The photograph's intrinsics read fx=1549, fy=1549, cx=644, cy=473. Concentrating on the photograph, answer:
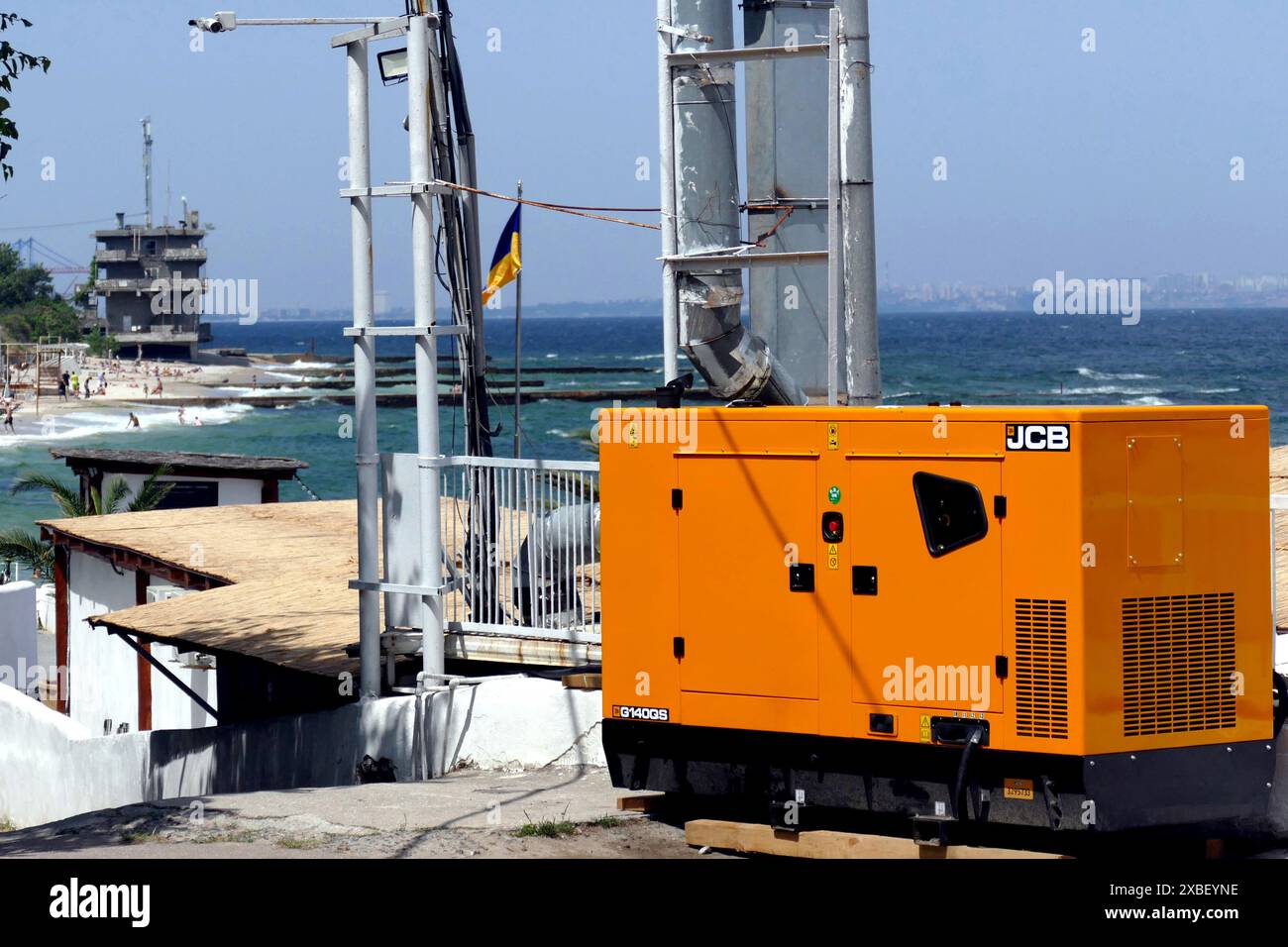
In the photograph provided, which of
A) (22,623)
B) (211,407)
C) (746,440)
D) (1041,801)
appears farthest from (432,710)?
(211,407)

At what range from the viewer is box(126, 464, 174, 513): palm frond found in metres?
31.7

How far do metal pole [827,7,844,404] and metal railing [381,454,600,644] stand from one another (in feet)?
8.22

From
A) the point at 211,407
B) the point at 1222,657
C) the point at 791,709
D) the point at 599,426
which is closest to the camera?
the point at 1222,657

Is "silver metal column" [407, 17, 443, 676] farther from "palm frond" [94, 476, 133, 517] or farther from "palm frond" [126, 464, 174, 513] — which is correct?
"palm frond" [94, 476, 133, 517]

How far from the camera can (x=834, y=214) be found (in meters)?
9.76

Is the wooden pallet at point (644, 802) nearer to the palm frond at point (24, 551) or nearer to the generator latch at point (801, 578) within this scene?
the generator latch at point (801, 578)

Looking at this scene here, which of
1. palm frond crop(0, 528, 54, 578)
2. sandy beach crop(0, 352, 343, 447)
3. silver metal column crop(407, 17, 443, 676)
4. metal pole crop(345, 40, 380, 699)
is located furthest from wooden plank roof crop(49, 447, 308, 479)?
sandy beach crop(0, 352, 343, 447)

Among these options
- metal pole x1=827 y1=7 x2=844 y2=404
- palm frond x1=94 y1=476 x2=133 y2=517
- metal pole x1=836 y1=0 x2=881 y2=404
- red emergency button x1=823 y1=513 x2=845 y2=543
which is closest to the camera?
red emergency button x1=823 y1=513 x2=845 y2=543

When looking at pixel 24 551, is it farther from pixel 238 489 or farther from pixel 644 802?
pixel 644 802

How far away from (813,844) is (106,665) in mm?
18353

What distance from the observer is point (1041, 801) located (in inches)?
301
